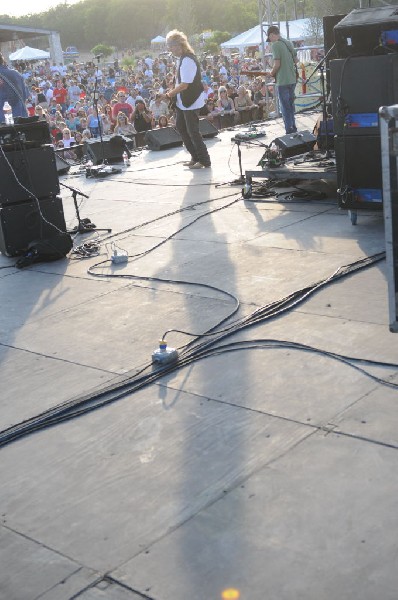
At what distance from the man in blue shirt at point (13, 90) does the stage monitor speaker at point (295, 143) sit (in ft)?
9.90

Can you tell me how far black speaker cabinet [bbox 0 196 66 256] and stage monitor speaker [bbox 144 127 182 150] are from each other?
23.2 feet

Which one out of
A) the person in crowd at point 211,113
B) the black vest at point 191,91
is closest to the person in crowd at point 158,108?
the person in crowd at point 211,113

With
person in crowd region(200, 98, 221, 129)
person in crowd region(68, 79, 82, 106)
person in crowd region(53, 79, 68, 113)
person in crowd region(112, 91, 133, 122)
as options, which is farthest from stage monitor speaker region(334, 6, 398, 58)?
person in crowd region(68, 79, 82, 106)

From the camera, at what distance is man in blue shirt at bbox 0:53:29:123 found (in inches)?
359

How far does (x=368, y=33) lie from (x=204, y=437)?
4.62 meters

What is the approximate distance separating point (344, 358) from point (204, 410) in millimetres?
920

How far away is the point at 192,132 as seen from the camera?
10.8m

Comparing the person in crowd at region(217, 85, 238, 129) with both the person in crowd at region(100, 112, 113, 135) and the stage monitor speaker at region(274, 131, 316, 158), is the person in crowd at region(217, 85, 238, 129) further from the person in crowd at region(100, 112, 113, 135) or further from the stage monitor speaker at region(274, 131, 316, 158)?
the stage monitor speaker at region(274, 131, 316, 158)

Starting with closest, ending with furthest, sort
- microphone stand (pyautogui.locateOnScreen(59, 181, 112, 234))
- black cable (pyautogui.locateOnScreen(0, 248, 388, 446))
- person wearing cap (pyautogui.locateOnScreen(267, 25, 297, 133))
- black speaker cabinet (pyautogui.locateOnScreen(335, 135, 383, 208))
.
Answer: black cable (pyautogui.locateOnScreen(0, 248, 388, 446)), black speaker cabinet (pyautogui.locateOnScreen(335, 135, 383, 208)), microphone stand (pyautogui.locateOnScreen(59, 181, 112, 234)), person wearing cap (pyautogui.locateOnScreen(267, 25, 297, 133))

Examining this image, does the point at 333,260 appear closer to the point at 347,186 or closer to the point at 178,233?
the point at 347,186

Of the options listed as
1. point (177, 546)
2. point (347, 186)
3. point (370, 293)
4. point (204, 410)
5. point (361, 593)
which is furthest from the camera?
point (347, 186)

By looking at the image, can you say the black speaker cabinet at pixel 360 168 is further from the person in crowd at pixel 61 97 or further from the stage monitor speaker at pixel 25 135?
the person in crowd at pixel 61 97

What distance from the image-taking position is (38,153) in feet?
24.3

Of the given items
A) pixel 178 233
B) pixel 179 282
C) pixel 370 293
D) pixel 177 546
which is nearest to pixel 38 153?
pixel 178 233
